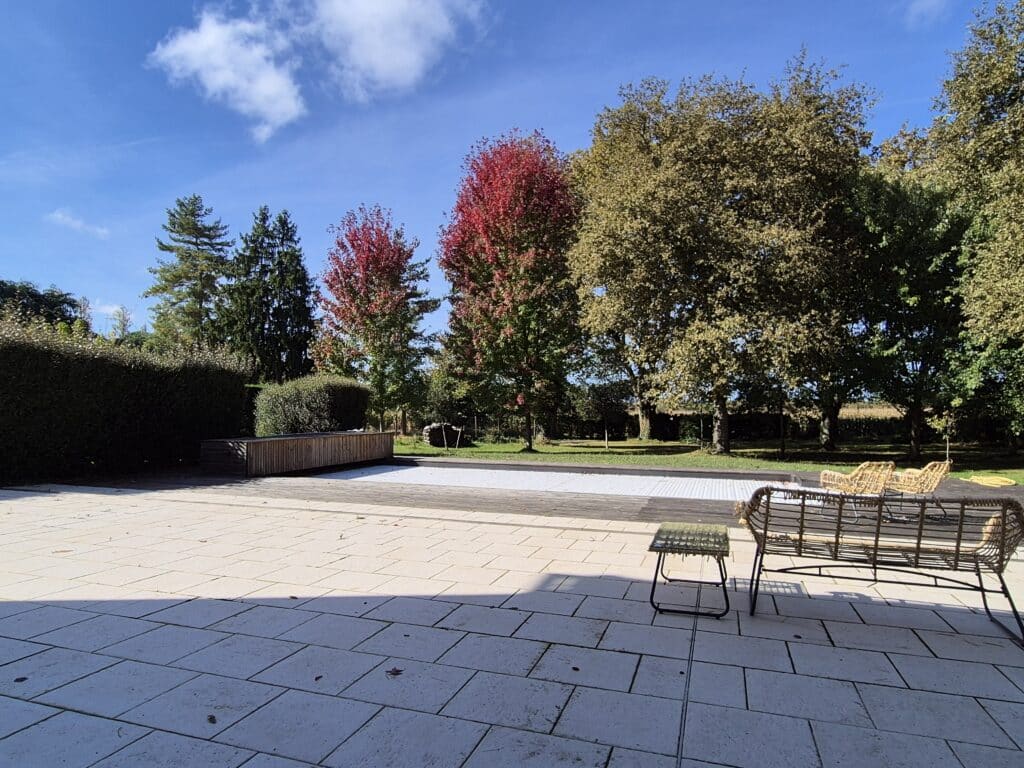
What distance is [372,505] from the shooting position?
312 inches

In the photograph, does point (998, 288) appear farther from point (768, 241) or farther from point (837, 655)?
point (837, 655)

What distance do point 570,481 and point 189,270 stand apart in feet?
119

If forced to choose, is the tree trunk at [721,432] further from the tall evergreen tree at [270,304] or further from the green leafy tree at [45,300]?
the green leafy tree at [45,300]

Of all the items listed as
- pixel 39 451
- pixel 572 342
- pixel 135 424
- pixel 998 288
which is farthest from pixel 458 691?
pixel 572 342

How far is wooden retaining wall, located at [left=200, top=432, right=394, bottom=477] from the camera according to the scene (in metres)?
11.2

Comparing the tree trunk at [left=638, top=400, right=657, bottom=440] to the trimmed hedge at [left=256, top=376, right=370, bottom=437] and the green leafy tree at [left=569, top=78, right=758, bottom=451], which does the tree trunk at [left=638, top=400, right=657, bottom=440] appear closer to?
the green leafy tree at [left=569, top=78, right=758, bottom=451]

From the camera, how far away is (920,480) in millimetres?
6945

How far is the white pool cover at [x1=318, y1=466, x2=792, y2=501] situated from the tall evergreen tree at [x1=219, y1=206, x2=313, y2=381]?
22.0 m

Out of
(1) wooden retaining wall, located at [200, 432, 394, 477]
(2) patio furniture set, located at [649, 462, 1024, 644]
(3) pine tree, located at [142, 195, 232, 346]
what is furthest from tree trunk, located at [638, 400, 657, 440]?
(3) pine tree, located at [142, 195, 232, 346]

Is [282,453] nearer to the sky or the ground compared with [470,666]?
nearer to the sky

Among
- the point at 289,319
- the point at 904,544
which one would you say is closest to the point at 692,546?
the point at 904,544

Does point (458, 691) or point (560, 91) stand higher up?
point (560, 91)

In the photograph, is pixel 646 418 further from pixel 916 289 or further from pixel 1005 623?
pixel 1005 623

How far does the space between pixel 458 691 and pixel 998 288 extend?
1470 centimetres
